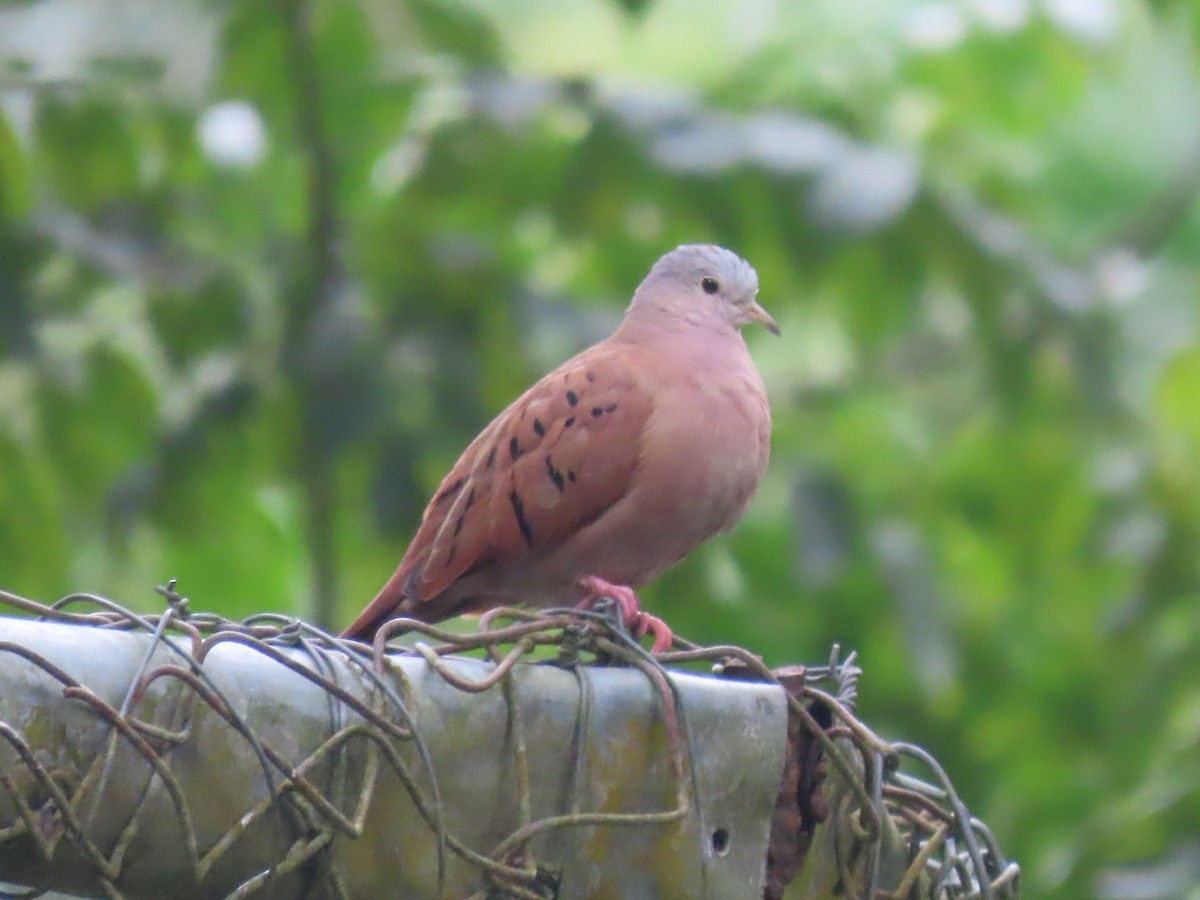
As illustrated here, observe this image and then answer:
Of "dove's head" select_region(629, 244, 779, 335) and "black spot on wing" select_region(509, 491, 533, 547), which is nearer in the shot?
"black spot on wing" select_region(509, 491, 533, 547)

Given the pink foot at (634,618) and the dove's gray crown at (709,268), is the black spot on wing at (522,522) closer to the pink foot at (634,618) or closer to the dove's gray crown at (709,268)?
the pink foot at (634,618)

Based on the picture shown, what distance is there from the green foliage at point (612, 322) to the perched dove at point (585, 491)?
88 centimetres

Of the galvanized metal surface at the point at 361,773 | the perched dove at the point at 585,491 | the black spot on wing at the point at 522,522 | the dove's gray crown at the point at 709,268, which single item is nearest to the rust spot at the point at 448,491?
the perched dove at the point at 585,491

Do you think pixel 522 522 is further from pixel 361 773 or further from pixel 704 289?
pixel 361 773

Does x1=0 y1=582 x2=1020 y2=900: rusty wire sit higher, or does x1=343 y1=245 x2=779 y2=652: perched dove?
x1=343 y1=245 x2=779 y2=652: perched dove

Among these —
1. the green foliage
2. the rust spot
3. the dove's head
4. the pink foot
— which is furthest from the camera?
the green foliage

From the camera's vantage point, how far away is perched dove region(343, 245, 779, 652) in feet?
10.1

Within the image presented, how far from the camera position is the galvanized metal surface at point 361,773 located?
4.24 ft

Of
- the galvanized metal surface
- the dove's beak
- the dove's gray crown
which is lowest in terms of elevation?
the galvanized metal surface

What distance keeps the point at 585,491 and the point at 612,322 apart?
1297 millimetres

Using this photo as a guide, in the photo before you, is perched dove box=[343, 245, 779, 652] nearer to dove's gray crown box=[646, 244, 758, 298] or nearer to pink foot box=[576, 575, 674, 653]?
pink foot box=[576, 575, 674, 653]

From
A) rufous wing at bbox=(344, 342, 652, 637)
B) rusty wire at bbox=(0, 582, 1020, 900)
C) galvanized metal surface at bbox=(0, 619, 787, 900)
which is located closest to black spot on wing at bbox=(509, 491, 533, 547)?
rufous wing at bbox=(344, 342, 652, 637)

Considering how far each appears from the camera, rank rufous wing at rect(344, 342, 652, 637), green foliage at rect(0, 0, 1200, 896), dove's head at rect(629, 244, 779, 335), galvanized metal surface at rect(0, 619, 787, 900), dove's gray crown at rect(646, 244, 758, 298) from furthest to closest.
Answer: green foliage at rect(0, 0, 1200, 896) < dove's gray crown at rect(646, 244, 758, 298) < dove's head at rect(629, 244, 779, 335) < rufous wing at rect(344, 342, 652, 637) < galvanized metal surface at rect(0, 619, 787, 900)

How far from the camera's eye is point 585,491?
3.12 metres
